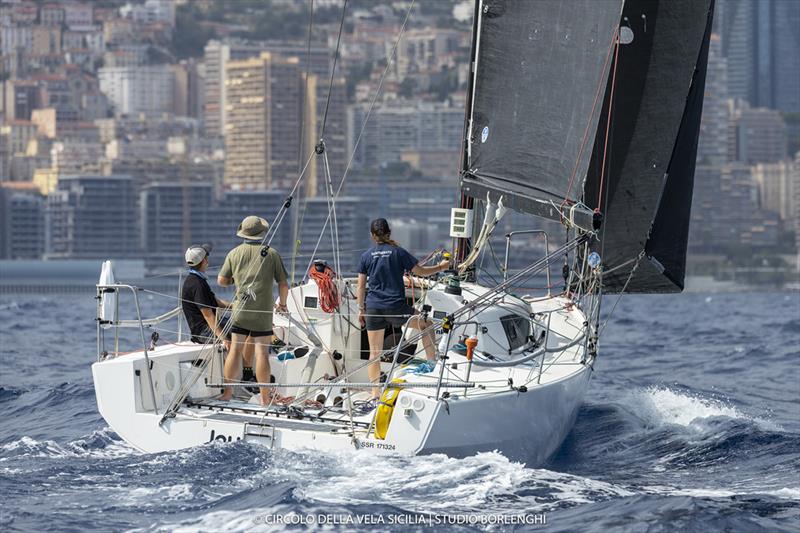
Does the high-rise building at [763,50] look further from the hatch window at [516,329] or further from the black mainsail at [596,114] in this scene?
the hatch window at [516,329]

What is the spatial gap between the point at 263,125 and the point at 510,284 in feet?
275

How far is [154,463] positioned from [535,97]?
3196 mm

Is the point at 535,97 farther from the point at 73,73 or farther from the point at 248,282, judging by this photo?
the point at 73,73

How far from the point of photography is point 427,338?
7.89 metres

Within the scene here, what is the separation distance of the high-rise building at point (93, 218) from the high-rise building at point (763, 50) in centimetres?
4220

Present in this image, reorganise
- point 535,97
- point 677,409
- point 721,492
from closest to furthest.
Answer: point 721,492 → point 535,97 → point 677,409

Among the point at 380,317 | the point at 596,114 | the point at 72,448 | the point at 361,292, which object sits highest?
the point at 596,114

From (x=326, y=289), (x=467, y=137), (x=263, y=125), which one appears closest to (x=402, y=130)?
(x=263, y=125)

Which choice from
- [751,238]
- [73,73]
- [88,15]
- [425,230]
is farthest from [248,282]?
[88,15]

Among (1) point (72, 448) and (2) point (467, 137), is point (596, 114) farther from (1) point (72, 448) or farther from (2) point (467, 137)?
(1) point (72, 448)

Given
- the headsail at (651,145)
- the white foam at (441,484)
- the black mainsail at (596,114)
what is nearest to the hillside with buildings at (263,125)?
the headsail at (651,145)

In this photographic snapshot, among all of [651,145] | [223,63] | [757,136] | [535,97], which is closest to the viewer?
[535,97]

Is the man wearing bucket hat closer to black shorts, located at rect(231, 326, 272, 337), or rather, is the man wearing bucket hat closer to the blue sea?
black shorts, located at rect(231, 326, 272, 337)

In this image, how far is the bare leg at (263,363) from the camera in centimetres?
762
